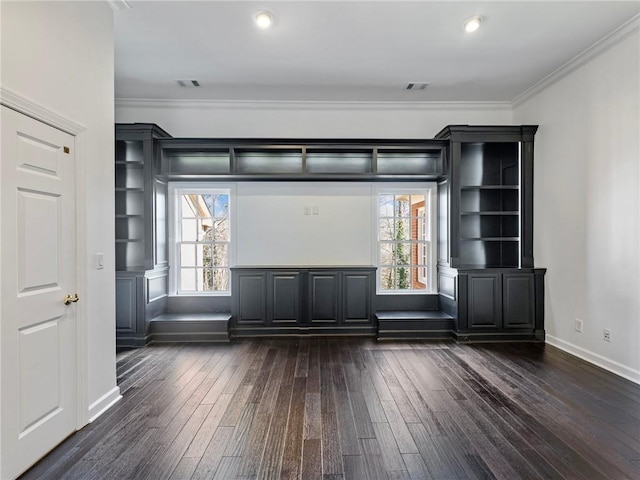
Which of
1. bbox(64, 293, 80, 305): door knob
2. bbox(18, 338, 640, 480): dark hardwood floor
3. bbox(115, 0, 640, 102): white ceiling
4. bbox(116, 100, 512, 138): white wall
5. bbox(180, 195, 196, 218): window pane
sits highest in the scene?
bbox(115, 0, 640, 102): white ceiling

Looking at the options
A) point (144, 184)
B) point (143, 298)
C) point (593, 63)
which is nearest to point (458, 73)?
point (593, 63)

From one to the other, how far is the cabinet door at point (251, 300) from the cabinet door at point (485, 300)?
270cm

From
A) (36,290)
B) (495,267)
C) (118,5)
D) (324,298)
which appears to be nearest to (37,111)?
(36,290)

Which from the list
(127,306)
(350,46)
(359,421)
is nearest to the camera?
(359,421)

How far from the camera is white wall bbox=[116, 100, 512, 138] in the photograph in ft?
15.6

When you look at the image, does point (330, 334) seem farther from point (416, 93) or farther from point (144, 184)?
point (416, 93)

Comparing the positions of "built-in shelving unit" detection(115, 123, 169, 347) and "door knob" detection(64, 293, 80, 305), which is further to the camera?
"built-in shelving unit" detection(115, 123, 169, 347)

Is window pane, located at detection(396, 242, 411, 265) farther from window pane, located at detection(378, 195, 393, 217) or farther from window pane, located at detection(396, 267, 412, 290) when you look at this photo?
window pane, located at detection(378, 195, 393, 217)

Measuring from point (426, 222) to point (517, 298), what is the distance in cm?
155

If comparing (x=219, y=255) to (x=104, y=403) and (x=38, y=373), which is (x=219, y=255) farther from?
(x=38, y=373)

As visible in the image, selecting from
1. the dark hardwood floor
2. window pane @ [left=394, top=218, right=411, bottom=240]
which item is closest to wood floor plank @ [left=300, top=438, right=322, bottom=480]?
the dark hardwood floor

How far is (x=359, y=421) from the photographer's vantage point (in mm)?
2402

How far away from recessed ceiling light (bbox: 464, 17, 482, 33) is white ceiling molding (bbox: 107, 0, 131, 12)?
9.59 ft

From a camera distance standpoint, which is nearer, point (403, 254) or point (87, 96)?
point (87, 96)
